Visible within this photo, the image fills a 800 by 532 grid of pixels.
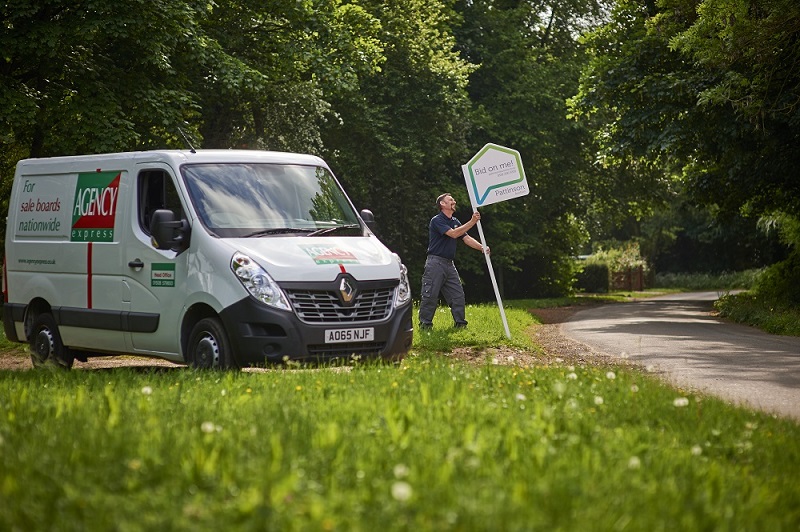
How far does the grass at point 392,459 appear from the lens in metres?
4.41

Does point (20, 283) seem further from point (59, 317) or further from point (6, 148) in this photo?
point (6, 148)

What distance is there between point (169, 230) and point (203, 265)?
485 mm

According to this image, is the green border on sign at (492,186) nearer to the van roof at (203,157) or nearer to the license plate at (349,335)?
the van roof at (203,157)

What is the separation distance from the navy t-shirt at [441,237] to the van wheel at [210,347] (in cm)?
601

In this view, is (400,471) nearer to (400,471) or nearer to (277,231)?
(400,471)

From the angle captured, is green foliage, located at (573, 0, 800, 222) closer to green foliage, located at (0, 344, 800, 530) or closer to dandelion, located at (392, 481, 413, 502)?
green foliage, located at (0, 344, 800, 530)

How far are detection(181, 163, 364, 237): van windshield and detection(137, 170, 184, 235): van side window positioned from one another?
1.10 ft

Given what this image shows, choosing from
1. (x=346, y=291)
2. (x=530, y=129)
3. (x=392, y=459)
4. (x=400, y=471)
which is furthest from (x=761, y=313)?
Result: (x=400, y=471)

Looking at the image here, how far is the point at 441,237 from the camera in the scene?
16.4m

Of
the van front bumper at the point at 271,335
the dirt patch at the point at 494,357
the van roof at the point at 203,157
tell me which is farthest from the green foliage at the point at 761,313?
the van front bumper at the point at 271,335

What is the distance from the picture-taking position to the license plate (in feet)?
34.7

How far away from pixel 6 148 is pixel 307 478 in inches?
1069

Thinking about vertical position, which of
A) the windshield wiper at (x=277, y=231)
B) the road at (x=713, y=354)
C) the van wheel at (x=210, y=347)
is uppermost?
the windshield wiper at (x=277, y=231)

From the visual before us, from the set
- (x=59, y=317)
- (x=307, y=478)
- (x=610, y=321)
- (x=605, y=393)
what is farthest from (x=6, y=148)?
(x=307, y=478)
